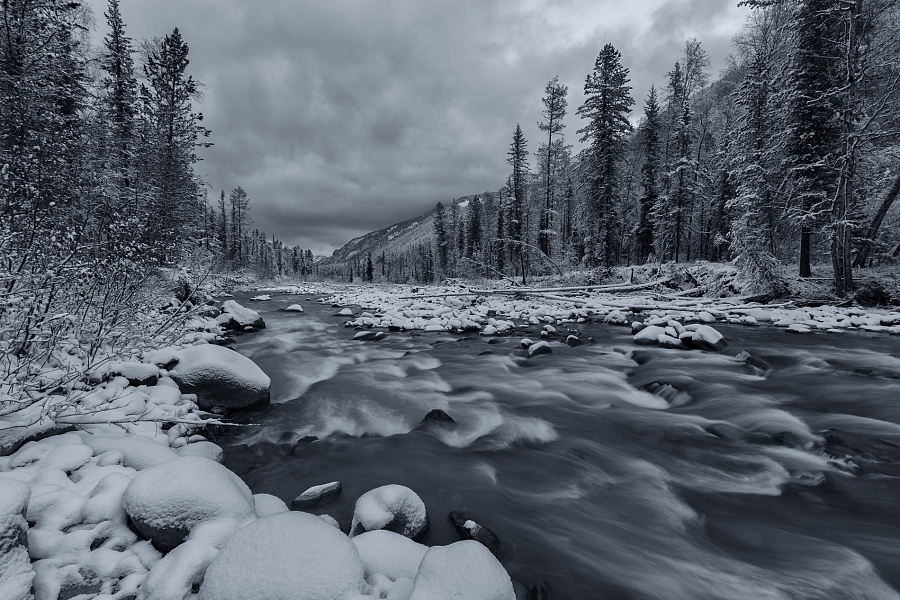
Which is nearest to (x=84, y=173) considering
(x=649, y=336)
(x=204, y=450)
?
(x=204, y=450)

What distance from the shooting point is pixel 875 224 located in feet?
45.3

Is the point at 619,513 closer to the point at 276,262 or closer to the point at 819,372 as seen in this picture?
the point at 819,372

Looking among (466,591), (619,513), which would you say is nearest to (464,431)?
(619,513)

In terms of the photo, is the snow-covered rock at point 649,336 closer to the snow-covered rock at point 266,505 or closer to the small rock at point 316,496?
the small rock at point 316,496

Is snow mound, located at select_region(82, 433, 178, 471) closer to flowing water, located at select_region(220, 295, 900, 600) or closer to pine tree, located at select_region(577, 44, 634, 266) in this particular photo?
flowing water, located at select_region(220, 295, 900, 600)

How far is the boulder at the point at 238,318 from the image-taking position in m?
11.6

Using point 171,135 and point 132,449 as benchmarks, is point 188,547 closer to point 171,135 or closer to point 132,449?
point 132,449

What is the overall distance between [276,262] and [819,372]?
283ft

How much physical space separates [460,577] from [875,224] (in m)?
20.9

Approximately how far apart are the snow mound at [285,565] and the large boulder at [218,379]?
4.01 metres

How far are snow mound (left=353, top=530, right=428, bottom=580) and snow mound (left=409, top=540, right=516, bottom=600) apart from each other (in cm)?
36

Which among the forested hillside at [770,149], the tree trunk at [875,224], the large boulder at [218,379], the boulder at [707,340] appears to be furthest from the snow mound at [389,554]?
the tree trunk at [875,224]

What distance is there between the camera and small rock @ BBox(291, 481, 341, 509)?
336 cm

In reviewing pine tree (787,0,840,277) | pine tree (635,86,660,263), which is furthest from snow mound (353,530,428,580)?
pine tree (635,86,660,263)
